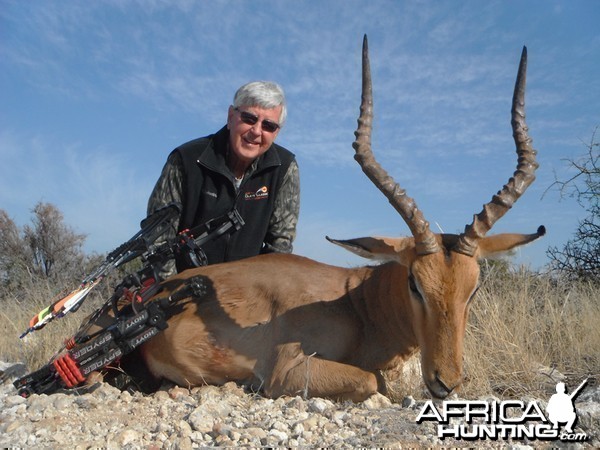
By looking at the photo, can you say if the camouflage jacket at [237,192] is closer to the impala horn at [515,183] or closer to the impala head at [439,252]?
the impala head at [439,252]

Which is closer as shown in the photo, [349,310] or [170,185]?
[349,310]

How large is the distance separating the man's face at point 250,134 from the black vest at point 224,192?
27 centimetres

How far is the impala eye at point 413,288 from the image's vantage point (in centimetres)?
490

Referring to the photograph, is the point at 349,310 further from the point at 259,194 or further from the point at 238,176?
the point at 238,176

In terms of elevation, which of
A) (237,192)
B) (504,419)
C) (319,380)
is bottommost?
(504,419)

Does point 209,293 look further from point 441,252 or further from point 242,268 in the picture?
point 441,252

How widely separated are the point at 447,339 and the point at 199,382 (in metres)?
2.57

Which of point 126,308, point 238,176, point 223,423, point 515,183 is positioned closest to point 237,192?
point 238,176

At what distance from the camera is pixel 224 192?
8.00 metres

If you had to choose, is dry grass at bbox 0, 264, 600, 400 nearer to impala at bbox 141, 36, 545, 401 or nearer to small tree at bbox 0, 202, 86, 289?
impala at bbox 141, 36, 545, 401

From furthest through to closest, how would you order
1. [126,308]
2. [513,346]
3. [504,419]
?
[513,346], [126,308], [504,419]

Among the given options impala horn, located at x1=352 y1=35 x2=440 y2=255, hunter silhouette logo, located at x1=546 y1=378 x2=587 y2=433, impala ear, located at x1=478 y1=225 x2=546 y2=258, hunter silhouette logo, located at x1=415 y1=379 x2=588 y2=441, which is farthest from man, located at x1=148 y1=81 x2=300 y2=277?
hunter silhouette logo, located at x1=546 y1=378 x2=587 y2=433

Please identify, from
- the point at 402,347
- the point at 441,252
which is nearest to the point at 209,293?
the point at 402,347

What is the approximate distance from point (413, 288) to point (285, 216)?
3.75 meters
